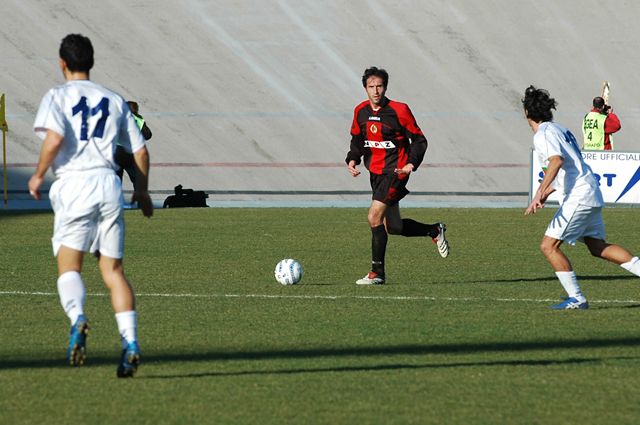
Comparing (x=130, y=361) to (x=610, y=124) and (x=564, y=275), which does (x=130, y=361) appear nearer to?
(x=564, y=275)

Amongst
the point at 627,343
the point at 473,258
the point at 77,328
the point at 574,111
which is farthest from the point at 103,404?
the point at 574,111

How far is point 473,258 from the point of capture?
16.3m

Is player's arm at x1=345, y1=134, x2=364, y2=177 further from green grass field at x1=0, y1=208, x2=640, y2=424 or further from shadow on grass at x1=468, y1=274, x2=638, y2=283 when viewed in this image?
shadow on grass at x1=468, y1=274, x2=638, y2=283

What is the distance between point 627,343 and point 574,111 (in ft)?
105

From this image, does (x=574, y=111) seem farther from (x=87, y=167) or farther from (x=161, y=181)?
(x=87, y=167)

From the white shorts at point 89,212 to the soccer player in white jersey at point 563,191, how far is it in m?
4.18

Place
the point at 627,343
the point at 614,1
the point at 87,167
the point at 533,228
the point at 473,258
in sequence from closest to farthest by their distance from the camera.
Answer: the point at 87,167 → the point at 627,343 → the point at 473,258 → the point at 533,228 → the point at 614,1

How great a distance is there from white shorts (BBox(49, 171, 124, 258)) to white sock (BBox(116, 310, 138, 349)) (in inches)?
13.1

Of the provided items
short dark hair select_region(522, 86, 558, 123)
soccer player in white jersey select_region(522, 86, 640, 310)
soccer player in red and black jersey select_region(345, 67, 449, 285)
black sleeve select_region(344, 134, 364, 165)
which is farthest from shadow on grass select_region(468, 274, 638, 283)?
short dark hair select_region(522, 86, 558, 123)

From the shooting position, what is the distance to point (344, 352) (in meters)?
8.56

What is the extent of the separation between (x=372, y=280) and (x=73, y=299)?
597cm

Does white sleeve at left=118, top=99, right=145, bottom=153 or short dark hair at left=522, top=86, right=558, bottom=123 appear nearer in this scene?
white sleeve at left=118, top=99, right=145, bottom=153

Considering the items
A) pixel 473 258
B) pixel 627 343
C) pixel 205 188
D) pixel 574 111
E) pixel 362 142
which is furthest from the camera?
pixel 574 111

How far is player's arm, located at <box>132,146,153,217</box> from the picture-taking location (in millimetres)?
7520
